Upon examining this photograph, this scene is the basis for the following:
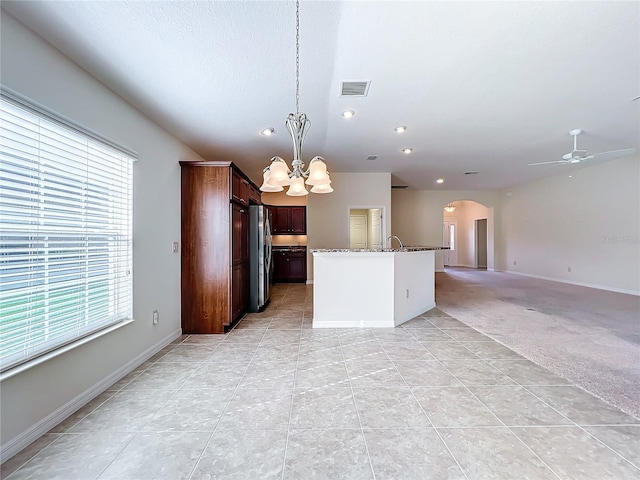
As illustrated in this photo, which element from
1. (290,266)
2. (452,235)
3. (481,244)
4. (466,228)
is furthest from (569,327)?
(452,235)

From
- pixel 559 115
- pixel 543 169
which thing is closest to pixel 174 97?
pixel 559 115

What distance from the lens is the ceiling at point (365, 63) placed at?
67.6 inches

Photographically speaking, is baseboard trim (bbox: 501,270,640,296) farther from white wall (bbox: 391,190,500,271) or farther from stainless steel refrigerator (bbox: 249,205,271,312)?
stainless steel refrigerator (bbox: 249,205,271,312)

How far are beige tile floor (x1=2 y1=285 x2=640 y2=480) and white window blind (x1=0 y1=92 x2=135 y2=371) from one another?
0.65 metres

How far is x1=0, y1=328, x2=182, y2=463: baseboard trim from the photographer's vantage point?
153 centimetres

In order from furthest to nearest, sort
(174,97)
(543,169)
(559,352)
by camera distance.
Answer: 1. (543,169)
2. (559,352)
3. (174,97)

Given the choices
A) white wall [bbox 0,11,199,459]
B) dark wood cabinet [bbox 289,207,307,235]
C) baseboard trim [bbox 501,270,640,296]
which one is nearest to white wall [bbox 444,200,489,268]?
baseboard trim [bbox 501,270,640,296]

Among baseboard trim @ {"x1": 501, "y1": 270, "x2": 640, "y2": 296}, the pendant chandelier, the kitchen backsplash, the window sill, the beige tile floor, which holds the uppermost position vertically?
the pendant chandelier

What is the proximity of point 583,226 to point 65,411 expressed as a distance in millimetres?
9482

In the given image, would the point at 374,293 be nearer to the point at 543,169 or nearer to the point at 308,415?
the point at 308,415

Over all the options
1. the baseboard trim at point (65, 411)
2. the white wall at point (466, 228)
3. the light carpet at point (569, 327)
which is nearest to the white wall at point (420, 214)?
the white wall at point (466, 228)

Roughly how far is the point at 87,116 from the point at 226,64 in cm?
115

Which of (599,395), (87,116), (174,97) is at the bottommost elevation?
(599,395)

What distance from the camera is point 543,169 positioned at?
628 cm
